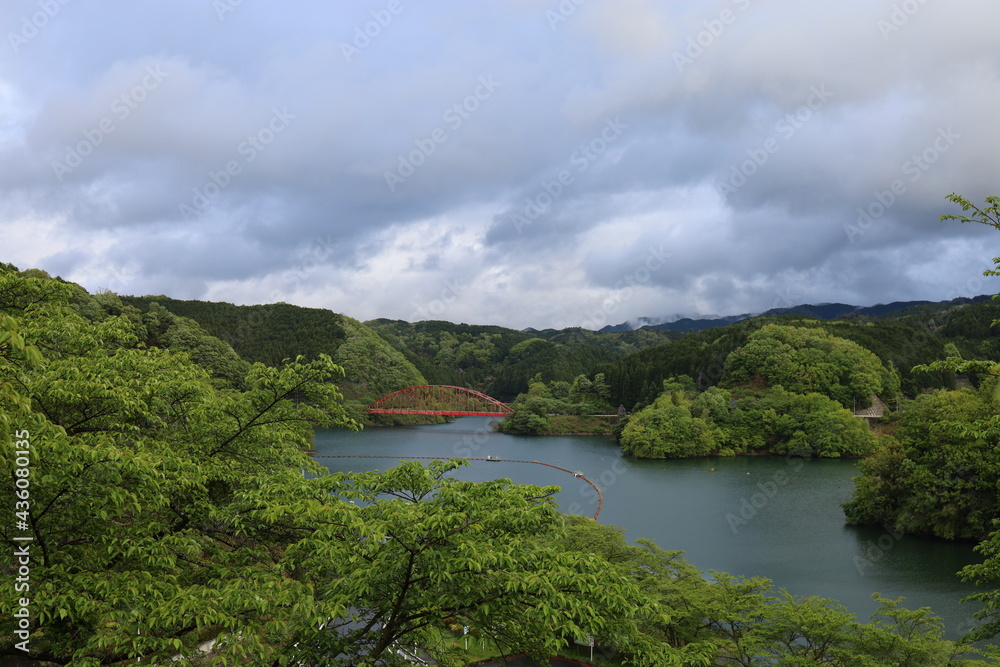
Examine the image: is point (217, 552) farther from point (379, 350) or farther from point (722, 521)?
point (379, 350)

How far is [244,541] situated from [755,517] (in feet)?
85.7

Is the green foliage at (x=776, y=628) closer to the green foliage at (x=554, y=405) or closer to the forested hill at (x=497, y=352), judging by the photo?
the green foliage at (x=554, y=405)

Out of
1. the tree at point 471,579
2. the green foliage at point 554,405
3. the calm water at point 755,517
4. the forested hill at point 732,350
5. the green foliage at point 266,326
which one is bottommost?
the calm water at point 755,517

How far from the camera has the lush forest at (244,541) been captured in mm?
4102

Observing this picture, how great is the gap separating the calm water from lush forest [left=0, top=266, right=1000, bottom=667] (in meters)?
16.6

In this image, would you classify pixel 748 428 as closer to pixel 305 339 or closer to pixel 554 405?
pixel 554 405

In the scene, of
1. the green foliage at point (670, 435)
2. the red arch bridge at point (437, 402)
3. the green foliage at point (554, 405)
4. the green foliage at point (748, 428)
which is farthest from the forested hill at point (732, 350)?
the red arch bridge at point (437, 402)

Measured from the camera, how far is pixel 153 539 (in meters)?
5.04

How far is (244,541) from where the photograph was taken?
23.0ft

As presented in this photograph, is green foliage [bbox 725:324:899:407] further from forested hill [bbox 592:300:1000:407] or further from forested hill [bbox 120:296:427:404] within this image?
forested hill [bbox 120:296:427:404]

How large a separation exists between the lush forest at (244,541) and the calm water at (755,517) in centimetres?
1662

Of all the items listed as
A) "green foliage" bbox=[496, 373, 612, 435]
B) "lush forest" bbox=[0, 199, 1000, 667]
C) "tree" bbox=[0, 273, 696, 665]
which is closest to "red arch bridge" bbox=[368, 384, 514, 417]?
"green foliage" bbox=[496, 373, 612, 435]

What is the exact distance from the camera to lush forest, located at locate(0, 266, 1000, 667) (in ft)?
13.5

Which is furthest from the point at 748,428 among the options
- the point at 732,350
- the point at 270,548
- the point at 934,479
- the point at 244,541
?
the point at 244,541
